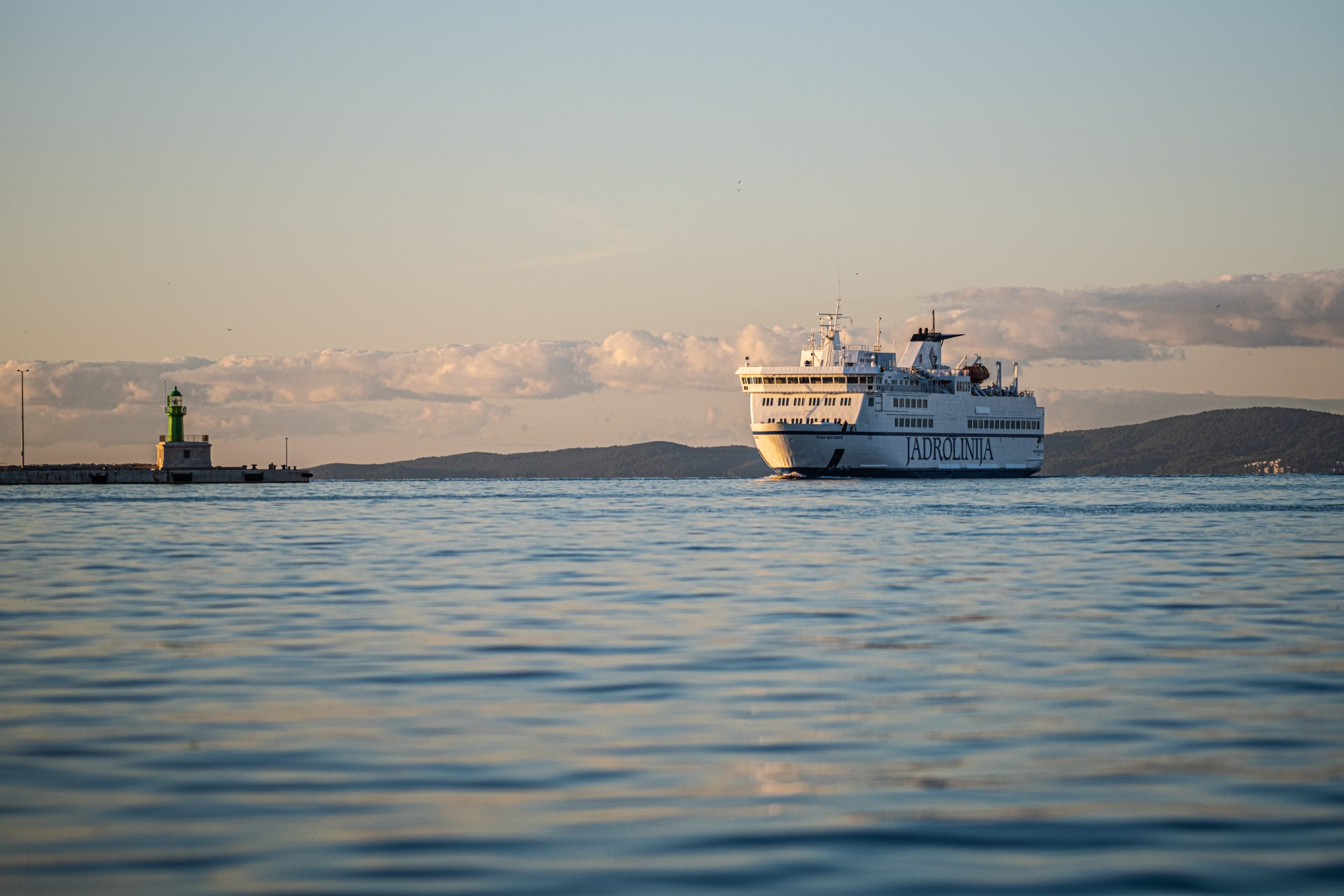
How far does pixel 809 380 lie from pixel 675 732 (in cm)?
12033

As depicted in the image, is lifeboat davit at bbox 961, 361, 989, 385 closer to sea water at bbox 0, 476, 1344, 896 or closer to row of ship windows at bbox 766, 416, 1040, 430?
row of ship windows at bbox 766, 416, 1040, 430

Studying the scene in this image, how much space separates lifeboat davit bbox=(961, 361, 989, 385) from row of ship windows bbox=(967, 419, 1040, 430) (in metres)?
6.32

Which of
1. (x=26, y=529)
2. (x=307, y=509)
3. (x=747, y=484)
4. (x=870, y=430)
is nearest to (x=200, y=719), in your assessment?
(x=26, y=529)

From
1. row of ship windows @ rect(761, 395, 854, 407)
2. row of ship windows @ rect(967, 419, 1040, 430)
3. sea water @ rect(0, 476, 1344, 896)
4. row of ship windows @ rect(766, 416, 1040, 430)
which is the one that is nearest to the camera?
sea water @ rect(0, 476, 1344, 896)

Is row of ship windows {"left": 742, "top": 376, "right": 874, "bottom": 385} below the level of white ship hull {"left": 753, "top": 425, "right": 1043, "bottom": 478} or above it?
above

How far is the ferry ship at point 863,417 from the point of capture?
12950cm

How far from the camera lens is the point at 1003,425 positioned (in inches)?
5994

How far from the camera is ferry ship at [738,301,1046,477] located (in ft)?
425

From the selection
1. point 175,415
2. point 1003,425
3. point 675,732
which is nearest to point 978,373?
point 1003,425

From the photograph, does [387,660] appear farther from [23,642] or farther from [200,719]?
[23,642]

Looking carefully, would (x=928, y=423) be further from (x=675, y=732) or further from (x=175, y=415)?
(x=675, y=732)

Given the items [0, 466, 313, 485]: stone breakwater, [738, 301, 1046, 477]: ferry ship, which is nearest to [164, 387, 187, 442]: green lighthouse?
[0, 466, 313, 485]: stone breakwater

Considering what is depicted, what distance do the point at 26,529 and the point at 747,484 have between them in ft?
346

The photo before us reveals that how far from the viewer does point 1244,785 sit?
9.75m
